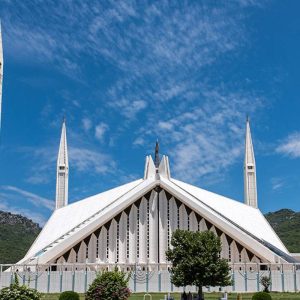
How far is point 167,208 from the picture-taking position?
3534 centimetres

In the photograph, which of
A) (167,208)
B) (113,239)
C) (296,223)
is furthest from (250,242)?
(296,223)

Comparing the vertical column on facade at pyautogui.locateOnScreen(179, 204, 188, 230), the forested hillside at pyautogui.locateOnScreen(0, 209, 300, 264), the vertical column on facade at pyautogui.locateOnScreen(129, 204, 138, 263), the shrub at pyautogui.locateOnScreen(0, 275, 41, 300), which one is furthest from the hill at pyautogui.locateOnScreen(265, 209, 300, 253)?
the shrub at pyautogui.locateOnScreen(0, 275, 41, 300)

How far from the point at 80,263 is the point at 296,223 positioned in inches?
2298

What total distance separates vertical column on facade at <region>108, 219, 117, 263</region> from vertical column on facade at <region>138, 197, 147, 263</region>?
5.15ft

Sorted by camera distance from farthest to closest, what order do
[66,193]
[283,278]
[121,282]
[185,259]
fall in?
[66,193] < [283,278] < [185,259] < [121,282]

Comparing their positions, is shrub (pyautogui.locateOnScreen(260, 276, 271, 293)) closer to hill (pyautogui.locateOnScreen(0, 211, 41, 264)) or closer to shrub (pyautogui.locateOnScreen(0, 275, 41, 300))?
shrub (pyautogui.locateOnScreen(0, 275, 41, 300))

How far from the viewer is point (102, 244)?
3428cm

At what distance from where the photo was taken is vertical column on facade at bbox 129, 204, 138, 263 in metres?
34.4

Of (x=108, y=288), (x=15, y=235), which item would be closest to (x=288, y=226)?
(x=15, y=235)

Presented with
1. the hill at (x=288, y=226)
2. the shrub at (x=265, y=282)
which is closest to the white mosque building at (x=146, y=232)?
the shrub at (x=265, y=282)

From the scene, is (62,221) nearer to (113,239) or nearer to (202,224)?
(113,239)

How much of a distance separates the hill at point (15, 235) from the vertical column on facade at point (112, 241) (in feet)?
74.2

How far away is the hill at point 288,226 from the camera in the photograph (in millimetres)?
67238

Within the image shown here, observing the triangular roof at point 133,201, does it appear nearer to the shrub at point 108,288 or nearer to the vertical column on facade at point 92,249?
the vertical column on facade at point 92,249
